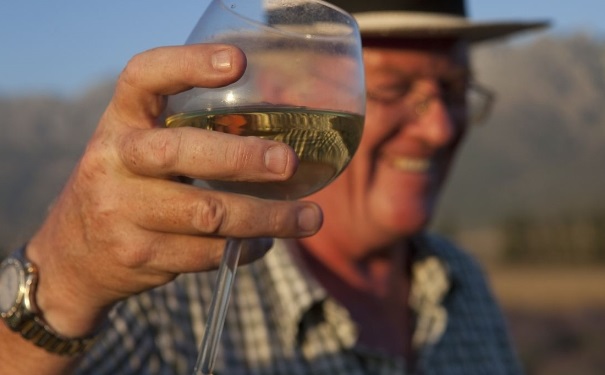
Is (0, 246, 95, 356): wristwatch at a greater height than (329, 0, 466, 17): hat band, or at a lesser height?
greater

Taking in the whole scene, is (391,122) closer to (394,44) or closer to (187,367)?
(394,44)

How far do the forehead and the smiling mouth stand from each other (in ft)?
0.85

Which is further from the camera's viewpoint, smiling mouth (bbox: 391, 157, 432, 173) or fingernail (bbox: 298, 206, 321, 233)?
smiling mouth (bbox: 391, 157, 432, 173)

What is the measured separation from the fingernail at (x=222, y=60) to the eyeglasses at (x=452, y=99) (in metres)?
1.70

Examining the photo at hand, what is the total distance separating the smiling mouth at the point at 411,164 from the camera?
121 inches

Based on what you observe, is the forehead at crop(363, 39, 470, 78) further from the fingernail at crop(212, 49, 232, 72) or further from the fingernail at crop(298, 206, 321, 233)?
the fingernail at crop(212, 49, 232, 72)

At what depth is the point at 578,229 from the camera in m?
32.3

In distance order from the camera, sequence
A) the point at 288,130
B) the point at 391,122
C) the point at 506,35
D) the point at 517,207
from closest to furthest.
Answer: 1. the point at 288,130
2. the point at 391,122
3. the point at 506,35
4. the point at 517,207

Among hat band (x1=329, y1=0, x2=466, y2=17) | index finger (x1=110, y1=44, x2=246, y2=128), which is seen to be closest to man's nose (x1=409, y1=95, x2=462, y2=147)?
hat band (x1=329, y1=0, x2=466, y2=17)

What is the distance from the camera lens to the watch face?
5.53ft

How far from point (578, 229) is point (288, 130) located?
106ft

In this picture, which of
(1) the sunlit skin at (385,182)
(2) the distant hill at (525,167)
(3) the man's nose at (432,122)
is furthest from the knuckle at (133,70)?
(2) the distant hill at (525,167)

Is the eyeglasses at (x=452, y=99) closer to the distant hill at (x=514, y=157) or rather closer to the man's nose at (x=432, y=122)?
the man's nose at (x=432, y=122)

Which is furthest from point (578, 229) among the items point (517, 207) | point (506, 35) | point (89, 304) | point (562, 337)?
point (89, 304)
